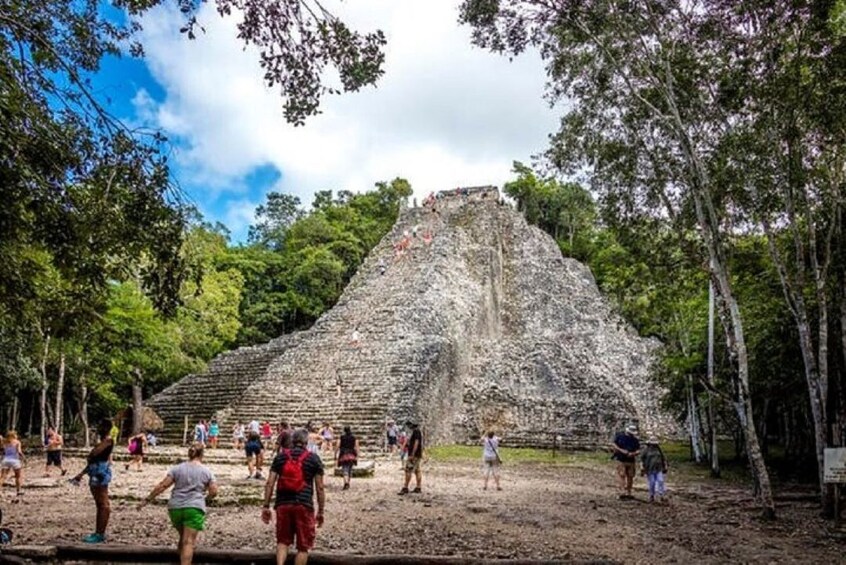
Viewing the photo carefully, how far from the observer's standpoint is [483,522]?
388 inches

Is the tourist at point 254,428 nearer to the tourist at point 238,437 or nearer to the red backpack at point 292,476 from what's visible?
the tourist at point 238,437

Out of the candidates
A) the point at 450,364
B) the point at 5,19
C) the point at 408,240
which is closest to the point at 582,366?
the point at 450,364

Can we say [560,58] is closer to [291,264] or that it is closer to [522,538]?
[522,538]

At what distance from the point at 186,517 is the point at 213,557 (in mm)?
895

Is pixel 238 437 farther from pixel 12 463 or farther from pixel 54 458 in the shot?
pixel 12 463

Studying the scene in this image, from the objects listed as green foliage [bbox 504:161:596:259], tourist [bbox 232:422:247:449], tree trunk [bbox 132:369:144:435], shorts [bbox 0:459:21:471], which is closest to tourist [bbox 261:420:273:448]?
tourist [bbox 232:422:247:449]

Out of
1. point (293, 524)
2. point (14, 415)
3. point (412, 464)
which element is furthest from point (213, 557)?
point (14, 415)

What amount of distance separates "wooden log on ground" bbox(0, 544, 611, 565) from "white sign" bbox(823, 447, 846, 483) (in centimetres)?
604

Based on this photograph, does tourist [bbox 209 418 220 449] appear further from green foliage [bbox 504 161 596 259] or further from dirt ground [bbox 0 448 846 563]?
green foliage [bbox 504 161 596 259]

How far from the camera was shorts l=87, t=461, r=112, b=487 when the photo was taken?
761 centimetres

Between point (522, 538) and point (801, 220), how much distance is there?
987 centimetres

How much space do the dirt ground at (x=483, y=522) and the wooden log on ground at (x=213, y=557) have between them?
30.4 inches

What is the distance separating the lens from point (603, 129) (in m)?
14.8

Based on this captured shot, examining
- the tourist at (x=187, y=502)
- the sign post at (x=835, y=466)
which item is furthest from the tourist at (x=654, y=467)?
the tourist at (x=187, y=502)
